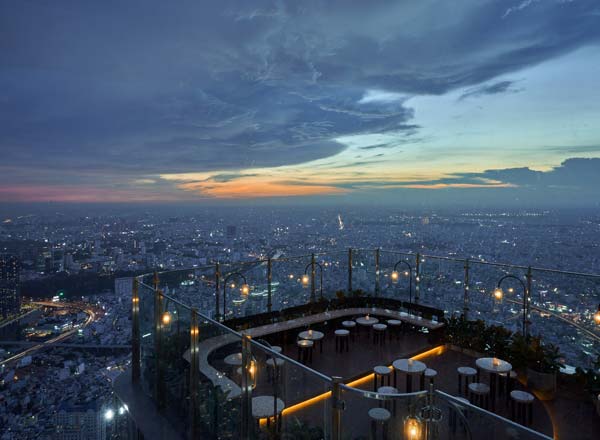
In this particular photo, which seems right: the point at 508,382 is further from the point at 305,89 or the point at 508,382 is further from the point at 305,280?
the point at 305,89

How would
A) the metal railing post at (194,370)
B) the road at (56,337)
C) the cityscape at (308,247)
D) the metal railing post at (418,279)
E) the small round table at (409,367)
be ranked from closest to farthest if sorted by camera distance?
the metal railing post at (194,370) < the cityscape at (308,247) < the small round table at (409,367) < the metal railing post at (418,279) < the road at (56,337)

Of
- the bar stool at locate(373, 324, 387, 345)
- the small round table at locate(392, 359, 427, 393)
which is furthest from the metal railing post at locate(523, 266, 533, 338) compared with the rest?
the small round table at locate(392, 359, 427, 393)

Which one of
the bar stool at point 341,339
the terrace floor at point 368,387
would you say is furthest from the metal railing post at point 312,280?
the bar stool at point 341,339

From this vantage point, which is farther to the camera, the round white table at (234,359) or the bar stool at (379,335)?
the bar stool at (379,335)

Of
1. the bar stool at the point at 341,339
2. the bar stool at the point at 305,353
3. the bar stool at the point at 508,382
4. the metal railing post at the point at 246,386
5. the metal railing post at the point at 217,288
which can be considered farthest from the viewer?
the metal railing post at the point at 217,288

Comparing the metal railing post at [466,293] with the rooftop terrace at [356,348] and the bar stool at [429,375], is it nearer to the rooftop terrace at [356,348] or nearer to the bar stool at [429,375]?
the rooftop terrace at [356,348]

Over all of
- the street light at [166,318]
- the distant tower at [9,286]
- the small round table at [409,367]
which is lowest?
the distant tower at [9,286]

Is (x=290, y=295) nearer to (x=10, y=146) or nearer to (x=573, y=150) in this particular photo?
(x=573, y=150)
